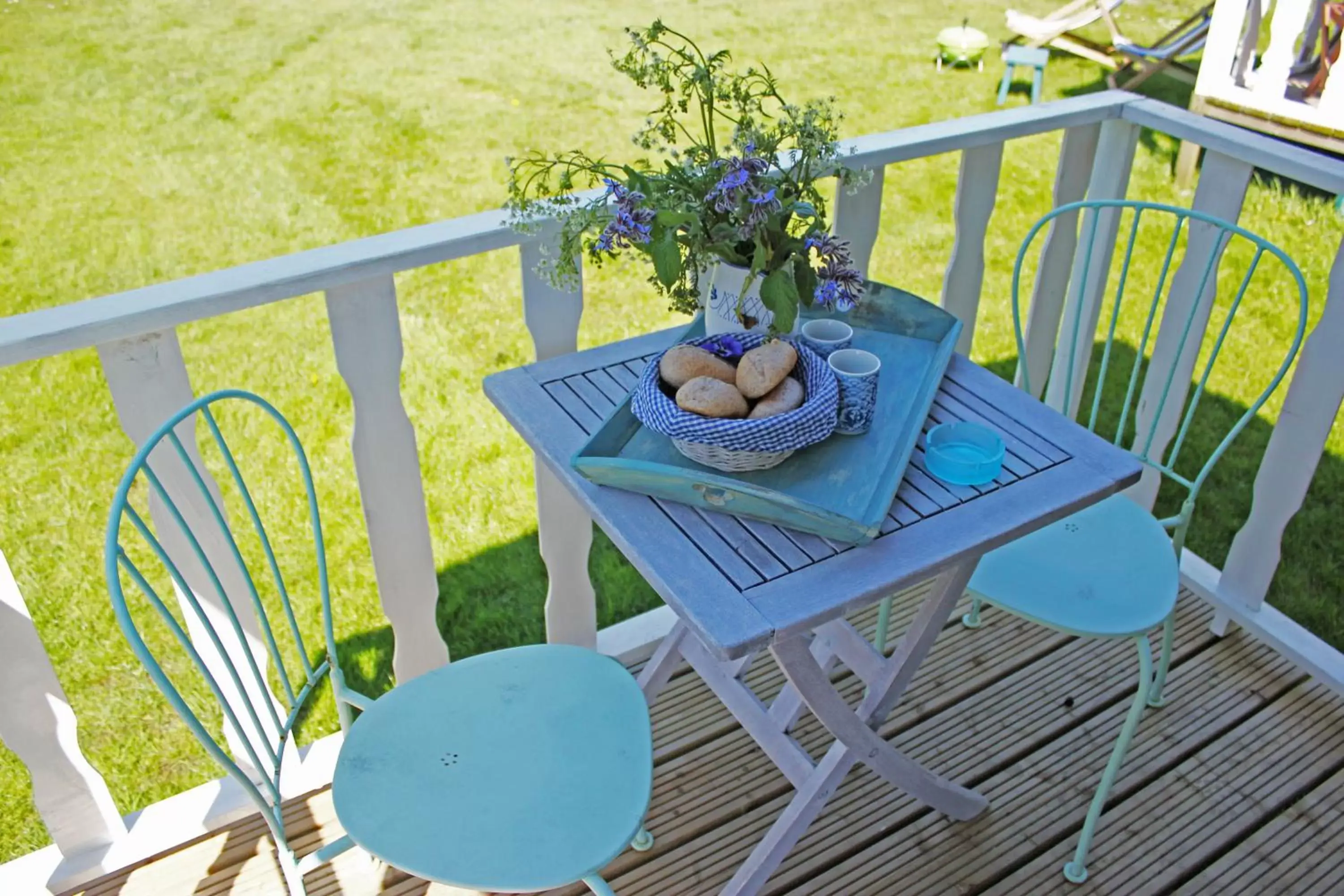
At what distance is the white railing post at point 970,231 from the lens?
2133mm

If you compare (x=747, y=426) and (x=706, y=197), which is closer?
(x=747, y=426)

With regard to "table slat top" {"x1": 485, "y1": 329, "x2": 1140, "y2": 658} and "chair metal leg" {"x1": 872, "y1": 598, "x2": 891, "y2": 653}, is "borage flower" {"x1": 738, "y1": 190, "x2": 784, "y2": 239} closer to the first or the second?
"table slat top" {"x1": 485, "y1": 329, "x2": 1140, "y2": 658}

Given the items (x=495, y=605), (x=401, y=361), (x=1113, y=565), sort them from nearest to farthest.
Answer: (x=401, y=361) < (x=1113, y=565) < (x=495, y=605)

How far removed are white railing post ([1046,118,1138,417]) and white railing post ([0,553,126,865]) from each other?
1932 millimetres

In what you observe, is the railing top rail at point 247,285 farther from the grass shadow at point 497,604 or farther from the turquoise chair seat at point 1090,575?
the grass shadow at point 497,604

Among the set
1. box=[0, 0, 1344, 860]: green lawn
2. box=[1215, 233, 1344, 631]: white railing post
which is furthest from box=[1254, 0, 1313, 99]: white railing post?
box=[1215, 233, 1344, 631]: white railing post

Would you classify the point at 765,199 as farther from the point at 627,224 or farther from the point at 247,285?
the point at 247,285

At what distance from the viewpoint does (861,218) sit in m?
2.10

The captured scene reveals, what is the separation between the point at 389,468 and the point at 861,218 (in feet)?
3.41

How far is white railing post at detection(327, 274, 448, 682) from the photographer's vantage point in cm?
165

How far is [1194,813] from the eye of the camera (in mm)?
1940

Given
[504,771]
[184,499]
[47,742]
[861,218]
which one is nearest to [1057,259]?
[861,218]

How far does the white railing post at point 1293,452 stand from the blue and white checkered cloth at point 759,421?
1.19 m

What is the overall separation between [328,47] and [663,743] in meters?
6.46
